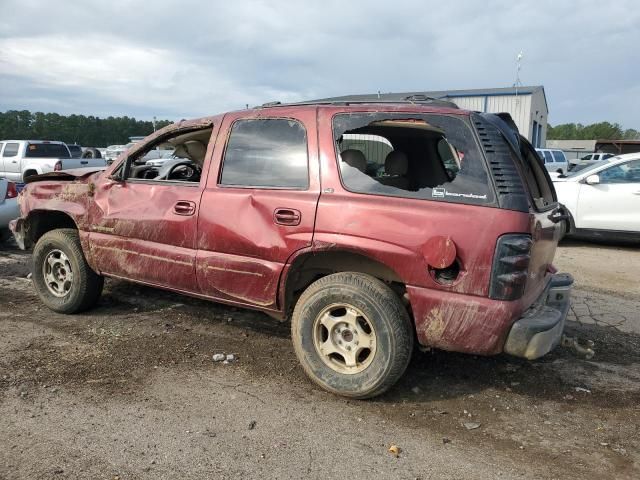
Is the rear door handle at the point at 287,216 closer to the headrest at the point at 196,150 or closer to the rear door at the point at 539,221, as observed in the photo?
the rear door at the point at 539,221

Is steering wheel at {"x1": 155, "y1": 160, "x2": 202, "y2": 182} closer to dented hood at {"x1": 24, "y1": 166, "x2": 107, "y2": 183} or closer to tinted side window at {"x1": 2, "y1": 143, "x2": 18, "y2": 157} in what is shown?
dented hood at {"x1": 24, "y1": 166, "x2": 107, "y2": 183}

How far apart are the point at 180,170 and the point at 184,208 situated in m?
1.32

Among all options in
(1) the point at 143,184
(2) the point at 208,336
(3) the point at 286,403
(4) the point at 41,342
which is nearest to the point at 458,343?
(3) the point at 286,403

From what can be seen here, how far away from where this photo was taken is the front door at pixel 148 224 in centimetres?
402

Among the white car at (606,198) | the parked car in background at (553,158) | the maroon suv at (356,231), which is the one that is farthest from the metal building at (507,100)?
the maroon suv at (356,231)

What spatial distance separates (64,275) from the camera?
16.3ft

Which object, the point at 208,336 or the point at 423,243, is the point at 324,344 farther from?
the point at 208,336

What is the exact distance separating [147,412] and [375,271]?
67.0 inches

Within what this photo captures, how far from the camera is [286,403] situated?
3367 mm

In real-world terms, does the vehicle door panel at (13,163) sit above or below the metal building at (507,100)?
below

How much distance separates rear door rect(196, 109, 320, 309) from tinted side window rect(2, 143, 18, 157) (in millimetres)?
15343

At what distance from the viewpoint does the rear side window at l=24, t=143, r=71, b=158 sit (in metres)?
16.2

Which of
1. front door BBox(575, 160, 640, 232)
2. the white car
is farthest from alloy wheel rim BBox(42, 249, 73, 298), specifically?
front door BBox(575, 160, 640, 232)

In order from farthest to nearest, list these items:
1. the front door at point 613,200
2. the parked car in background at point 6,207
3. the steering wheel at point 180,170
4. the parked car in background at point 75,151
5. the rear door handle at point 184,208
A: the parked car in background at point 75,151 → the front door at point 613,200 → the parked car in background at point 6,207 → the steering wheel at point 180,170 → the rear door handle at point 184,208
